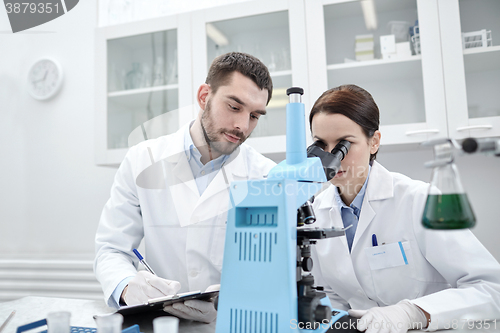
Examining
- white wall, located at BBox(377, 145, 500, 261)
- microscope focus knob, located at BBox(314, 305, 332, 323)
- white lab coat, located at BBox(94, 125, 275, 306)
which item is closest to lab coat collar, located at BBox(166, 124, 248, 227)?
white lab coat, located at BBox(94, 125, 275, 306)

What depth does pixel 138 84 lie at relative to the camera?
2.35 metres

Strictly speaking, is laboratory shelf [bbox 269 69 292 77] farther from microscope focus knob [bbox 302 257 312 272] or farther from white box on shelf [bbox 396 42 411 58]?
microscope focus knob [bbox 302 257 312 272]

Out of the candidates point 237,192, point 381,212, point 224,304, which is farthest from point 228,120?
point 224,304

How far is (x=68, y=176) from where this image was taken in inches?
108

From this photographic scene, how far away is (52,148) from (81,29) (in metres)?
0.95

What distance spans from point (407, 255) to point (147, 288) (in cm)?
80

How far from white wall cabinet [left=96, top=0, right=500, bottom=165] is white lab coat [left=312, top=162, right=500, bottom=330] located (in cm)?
74

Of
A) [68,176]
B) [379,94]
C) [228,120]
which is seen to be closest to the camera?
[228,120]

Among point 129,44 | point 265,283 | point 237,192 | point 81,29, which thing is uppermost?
point 81,29

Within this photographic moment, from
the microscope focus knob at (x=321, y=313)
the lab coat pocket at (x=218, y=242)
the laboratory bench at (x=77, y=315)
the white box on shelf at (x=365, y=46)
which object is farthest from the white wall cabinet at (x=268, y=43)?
the microscope focus knob at (x=321, y=313)

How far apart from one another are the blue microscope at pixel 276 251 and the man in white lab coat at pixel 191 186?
64cm

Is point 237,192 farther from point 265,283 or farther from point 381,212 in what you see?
point 381,212

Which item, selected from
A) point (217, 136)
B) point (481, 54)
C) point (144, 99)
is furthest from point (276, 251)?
point (144, 99)

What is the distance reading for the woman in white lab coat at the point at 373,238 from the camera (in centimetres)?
102
